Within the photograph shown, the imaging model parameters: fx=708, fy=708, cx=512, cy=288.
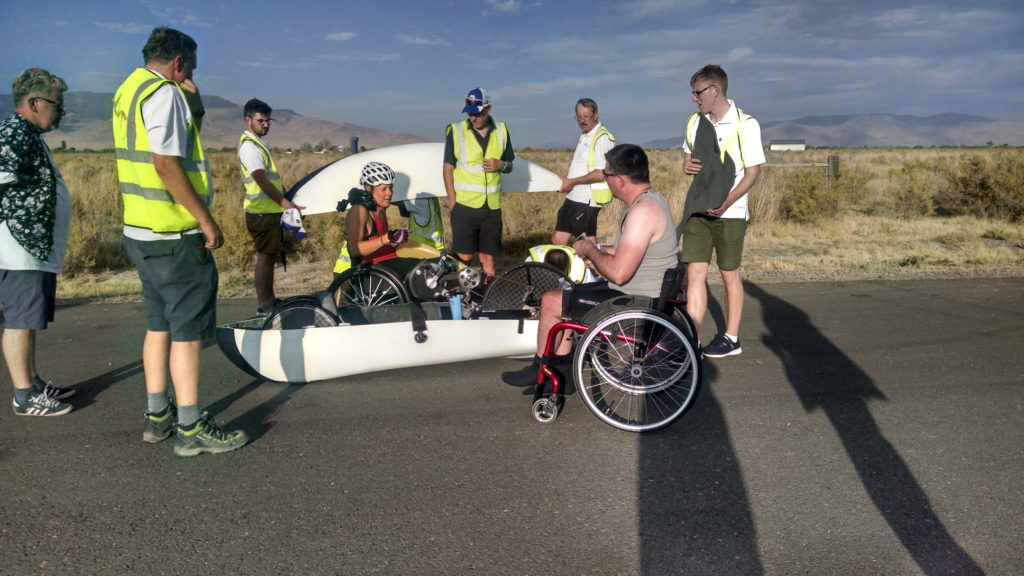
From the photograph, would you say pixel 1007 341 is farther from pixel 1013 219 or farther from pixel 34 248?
pixel 1013 219

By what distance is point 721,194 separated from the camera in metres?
5.18

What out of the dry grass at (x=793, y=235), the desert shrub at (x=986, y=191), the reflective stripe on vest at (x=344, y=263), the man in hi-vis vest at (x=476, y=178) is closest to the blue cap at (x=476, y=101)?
the man in hi-vis vest at (x=476, y=178)

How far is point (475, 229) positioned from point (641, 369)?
3.06 metres

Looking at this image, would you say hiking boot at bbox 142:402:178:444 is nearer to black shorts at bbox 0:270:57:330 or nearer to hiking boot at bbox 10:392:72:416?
hiking boot at bbox 10:392:72:416

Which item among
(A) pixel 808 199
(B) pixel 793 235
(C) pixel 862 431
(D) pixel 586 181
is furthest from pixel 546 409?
(A) pixel 808 199

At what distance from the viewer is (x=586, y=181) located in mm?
6949

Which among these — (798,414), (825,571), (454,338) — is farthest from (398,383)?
(825,571)

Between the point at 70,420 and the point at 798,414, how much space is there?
14.6 ft

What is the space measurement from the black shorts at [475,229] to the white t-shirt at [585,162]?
89 centimetres

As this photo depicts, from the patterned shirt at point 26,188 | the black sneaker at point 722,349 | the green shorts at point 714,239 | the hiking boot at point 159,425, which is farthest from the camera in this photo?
the black sneaker at point 722,349

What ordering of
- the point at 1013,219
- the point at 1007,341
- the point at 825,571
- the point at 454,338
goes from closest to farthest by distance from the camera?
the point at 825,571 < the point at 454,338 < the point at 1007,341 < the point at 1013,219

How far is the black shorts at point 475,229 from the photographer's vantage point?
6.77 meters

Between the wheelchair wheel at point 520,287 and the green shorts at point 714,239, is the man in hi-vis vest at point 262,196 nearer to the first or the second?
the wheelchair wheel at point 520,287

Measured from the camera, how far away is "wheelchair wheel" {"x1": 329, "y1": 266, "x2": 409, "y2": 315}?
563 cm
